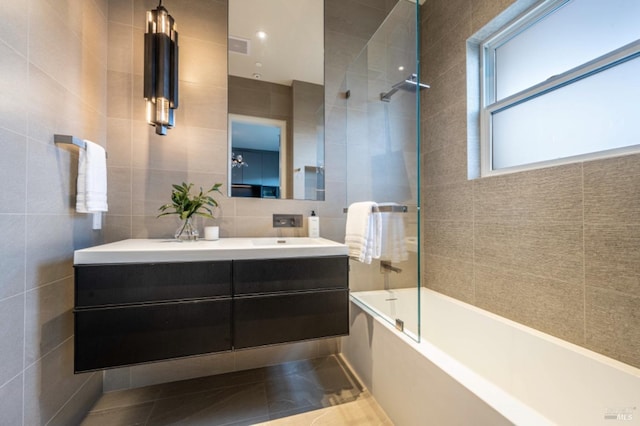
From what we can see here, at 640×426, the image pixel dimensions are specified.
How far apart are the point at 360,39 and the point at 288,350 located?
241cm

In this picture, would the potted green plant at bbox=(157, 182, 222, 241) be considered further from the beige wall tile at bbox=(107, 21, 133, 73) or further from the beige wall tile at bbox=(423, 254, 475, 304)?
the beige wall tile at bbox=(423, 254, 475, 304)

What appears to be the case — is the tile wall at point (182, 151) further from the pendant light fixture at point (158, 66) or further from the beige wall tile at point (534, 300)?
the beige wall tile at point (534, 300)

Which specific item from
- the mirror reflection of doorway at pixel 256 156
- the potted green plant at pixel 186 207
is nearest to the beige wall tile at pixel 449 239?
the mirror reflection of doorway at pixel 256 156

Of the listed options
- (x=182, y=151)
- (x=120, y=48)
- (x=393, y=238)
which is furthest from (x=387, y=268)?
(x=120, y=48)

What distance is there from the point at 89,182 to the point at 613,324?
2382mm

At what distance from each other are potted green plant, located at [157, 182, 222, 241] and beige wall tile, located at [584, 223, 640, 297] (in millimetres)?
1921

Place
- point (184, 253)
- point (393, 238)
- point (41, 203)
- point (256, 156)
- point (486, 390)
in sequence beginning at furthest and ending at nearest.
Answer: point (256, 156) → point (393, 238) → point (184, 253) → point (41, 203) → point (486, 390)

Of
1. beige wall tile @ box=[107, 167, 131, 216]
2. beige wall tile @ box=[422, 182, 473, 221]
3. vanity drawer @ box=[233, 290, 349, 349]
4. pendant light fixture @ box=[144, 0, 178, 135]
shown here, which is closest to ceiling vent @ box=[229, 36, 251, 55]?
pendant light fixture @ box=[144, 0, 178, 135]

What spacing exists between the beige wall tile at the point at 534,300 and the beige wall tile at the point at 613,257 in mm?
103

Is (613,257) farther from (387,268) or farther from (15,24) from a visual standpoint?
(15,24)

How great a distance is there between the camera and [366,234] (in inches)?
59.9

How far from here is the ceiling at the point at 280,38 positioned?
5.55 ft

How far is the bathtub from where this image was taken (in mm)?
880

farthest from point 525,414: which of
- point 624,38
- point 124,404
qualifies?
point 124,404
